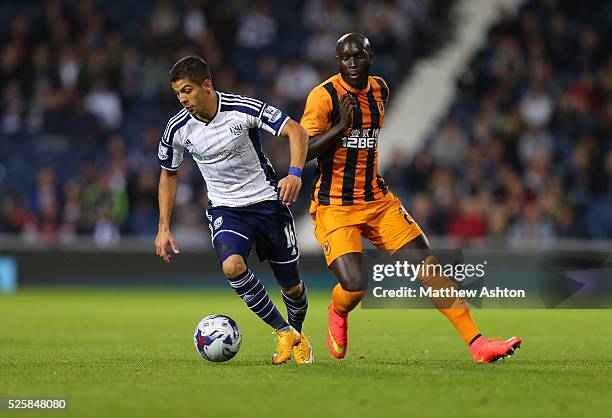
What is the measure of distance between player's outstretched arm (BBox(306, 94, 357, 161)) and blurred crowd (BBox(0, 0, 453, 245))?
10925 mm

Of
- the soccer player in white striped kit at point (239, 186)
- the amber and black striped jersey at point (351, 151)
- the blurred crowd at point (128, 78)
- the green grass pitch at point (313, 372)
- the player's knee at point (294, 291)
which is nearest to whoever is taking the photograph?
the green grass pitch at point (313, 372)

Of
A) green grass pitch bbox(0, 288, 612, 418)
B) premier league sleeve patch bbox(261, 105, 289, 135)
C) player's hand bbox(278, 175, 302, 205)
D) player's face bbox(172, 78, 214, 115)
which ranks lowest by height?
green grass pitch bbox(0, 288, 612, 418)

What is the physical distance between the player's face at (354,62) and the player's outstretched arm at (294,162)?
2.25 ft

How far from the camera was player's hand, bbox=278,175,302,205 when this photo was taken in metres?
7.69

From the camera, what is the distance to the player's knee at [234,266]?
26.5 feet

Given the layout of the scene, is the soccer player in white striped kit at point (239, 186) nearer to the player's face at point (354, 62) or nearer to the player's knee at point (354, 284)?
the player's knee at point (354, 284)

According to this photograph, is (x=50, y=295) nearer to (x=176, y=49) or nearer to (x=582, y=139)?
(x=176, y=49)

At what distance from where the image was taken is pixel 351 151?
859 centimetres

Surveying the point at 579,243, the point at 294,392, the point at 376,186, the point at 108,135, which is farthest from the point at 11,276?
the point at 294,392

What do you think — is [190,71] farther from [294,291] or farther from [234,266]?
[294,291]

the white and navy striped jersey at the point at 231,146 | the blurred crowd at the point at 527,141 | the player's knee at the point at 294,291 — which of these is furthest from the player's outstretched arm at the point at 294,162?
the blurred crowd at the point at 527,141
